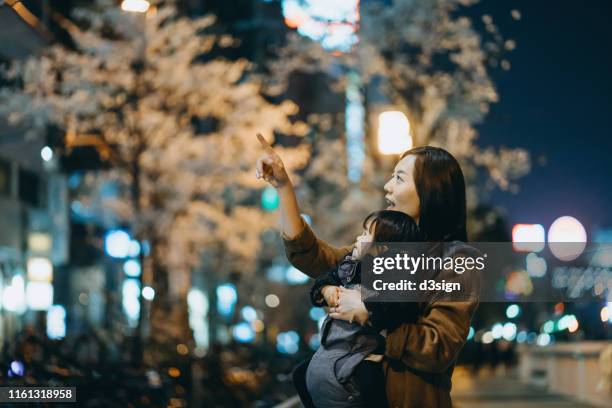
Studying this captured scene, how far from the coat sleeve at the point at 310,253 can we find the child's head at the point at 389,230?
35 centimetres

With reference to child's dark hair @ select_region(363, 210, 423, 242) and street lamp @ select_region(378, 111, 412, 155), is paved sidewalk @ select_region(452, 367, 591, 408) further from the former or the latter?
child's dark hair @ select_region(363, 210, 423, 242)

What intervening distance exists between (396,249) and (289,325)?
31.0 m

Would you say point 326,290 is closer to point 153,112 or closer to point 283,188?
point 283,188

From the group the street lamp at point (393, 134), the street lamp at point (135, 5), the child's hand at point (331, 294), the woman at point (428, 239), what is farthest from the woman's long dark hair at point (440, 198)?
the street lamp at point (135, 5)

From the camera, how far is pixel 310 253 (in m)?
3.48

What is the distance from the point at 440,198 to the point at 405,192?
0.12 meters

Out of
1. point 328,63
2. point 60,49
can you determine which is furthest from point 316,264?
point 328,63

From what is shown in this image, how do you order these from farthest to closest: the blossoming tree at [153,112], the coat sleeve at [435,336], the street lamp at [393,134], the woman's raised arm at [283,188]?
the blossoming tree at [153,112] → the street lamp at [393,134] → the woman's raised arm at [283,188] → the coat sleeve at [435,336]

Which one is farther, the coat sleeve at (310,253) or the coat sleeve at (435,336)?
the coat sleeve at (310,253)

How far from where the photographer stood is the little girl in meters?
3.00

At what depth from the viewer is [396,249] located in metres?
3.05

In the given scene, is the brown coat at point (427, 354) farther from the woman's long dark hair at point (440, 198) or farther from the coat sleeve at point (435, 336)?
the woman's long dark hair at point (440, 198)

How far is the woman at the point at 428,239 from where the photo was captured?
2.95m

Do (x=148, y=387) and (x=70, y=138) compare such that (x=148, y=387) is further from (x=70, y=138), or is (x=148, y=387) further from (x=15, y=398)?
(x=70, y=138)
